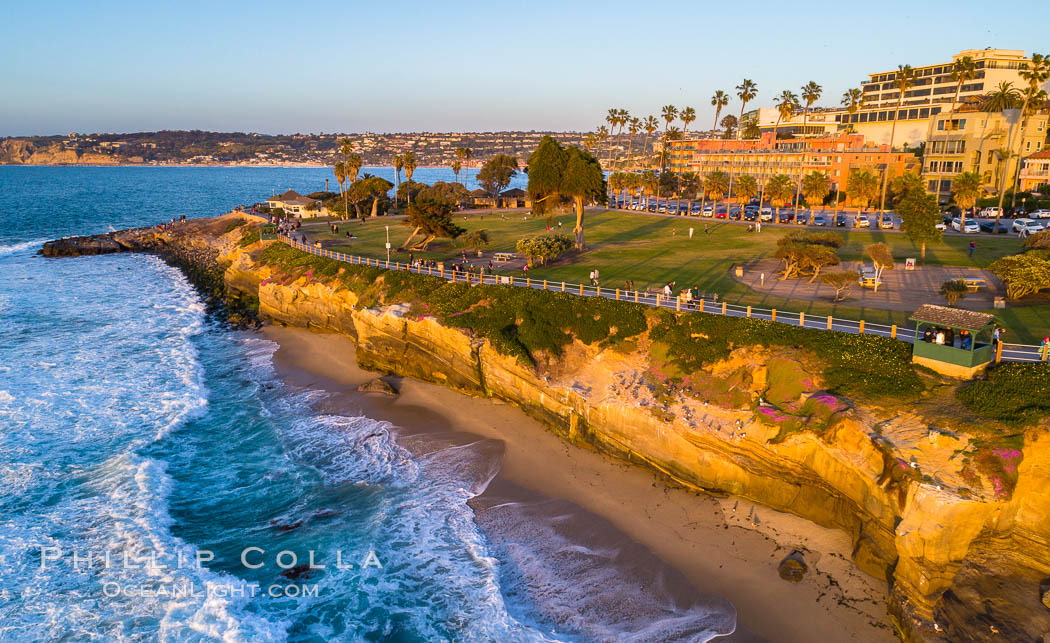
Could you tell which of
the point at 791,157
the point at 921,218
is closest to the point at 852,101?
the point at 791,157

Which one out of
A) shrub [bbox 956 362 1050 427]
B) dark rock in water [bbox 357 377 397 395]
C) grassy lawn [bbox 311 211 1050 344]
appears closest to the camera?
shrub [bbox 956 362 1050 427]

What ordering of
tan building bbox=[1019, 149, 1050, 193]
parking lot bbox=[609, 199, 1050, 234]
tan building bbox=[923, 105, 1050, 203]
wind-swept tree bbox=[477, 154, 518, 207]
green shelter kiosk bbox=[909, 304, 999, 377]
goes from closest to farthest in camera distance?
green shelter kiosk bbox=[909, 304, 999, 377]
parking lot bbox=[609, 199, 1050, 234]
tan building bbox=[1019, 149, 1050, 193]
tan building bbox=[923, 105, 1050, 203]
wind-swept tree bbox=[477, 154, 518, 207]

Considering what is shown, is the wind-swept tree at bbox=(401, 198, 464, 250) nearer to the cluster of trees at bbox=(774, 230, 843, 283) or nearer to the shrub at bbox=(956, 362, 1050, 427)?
the cluster of trees at bbox=(774, 230, 843, 283)

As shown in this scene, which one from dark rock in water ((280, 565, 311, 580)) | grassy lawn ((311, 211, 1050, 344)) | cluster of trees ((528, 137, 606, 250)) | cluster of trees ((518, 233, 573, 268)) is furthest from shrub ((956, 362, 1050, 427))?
cluster of trees ((528, 137, 606, 250))

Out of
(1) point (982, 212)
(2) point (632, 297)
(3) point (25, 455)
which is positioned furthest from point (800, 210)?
(3) point (25, 455)

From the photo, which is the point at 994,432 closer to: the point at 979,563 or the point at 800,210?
the point at 979,563

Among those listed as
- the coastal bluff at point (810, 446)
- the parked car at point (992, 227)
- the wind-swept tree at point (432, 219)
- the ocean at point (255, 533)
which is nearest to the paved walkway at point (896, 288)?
the coastal bluff at point (810, 446)
